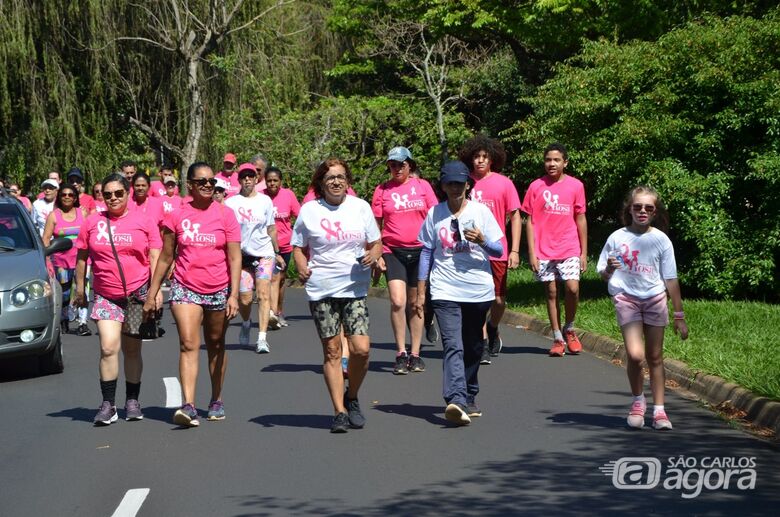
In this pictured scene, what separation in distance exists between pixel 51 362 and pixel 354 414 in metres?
4.65

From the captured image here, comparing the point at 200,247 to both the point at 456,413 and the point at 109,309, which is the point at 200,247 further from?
the point at 456,413

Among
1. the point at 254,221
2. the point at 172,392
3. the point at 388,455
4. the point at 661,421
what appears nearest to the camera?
the point at 388,455

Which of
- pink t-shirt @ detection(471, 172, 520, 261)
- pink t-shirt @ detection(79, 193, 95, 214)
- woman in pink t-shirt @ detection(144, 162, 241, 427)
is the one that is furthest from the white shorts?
pink t-shirt @ detection(79, 193, 95, 214)

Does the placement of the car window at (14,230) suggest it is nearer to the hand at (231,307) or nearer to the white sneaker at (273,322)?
the white sneaker at (273,322)

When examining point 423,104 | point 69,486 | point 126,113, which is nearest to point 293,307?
point 69,486

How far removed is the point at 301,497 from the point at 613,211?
13.6m

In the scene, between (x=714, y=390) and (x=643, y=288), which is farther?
(x=714, y=390)

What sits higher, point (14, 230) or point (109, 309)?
point (14, 230)

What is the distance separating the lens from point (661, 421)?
8.45 metres

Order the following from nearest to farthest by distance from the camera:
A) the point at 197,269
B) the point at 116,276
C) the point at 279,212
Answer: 1. the point at 197,269
2. the point at 116,276
3. the point at 279,212

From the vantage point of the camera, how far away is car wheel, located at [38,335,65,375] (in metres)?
12.2

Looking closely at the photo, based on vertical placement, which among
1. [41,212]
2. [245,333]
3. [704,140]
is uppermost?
[704,140]

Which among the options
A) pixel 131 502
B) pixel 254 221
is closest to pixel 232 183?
pixel 254 221

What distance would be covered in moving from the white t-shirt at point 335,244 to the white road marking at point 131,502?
2148 mm
